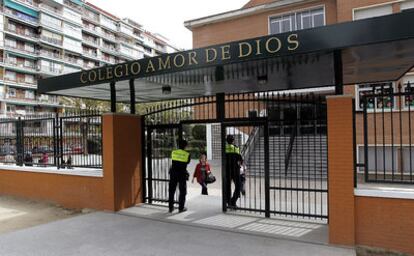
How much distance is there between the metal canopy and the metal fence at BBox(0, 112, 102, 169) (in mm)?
961

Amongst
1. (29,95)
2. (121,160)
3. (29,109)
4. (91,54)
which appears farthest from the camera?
(91,54)

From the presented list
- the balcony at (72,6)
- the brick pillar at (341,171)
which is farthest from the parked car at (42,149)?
the balcony at (72,6)

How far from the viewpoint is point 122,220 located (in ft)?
25.9

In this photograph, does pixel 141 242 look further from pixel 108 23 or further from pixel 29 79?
pixel 108 23

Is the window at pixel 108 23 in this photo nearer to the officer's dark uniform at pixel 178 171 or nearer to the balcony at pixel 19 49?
the balcony at pixel 19 49

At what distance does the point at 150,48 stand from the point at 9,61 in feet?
158

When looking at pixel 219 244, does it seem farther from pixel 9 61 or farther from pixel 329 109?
pixel 9 61

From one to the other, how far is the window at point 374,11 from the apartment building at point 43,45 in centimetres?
4513

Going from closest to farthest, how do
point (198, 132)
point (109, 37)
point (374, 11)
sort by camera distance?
point (374, 11)
point (198, 132)
point (109, 37)

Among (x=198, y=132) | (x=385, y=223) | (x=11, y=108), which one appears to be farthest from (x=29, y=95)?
(x=385, y=223)

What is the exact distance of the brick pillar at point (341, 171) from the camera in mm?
5848

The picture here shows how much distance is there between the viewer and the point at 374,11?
18.6 metres

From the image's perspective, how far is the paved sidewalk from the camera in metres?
5.79

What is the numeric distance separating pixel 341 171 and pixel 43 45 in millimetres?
58971
